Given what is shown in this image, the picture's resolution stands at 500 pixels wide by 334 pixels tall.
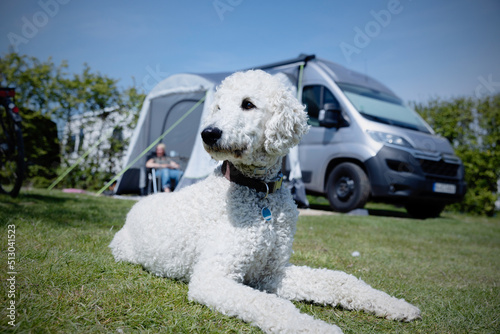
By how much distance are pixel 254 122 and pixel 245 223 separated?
0.54 metres

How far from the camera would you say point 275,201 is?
1.97 m

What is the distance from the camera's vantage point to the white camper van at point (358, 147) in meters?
6.46

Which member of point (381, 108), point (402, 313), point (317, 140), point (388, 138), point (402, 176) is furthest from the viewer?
point (317, 140)

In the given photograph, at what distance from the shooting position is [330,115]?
6.94 metres

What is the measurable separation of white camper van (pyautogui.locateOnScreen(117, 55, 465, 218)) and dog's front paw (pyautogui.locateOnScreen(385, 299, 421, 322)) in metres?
4.87

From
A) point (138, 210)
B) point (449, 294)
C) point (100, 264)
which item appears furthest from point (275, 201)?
point (449, 294)

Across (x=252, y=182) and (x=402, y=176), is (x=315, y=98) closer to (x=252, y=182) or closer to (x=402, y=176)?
(x=402, y=176)

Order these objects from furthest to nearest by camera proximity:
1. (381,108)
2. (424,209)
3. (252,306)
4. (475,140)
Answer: (475,140), (424,209), (381,108), (252,306)

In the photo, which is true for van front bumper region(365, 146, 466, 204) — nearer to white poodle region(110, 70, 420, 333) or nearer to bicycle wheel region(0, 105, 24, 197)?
white poodle region(110, 70, 420, 333)

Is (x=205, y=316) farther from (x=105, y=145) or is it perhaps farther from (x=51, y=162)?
(x=51, y=162)

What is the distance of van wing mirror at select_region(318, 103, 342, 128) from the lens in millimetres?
6859

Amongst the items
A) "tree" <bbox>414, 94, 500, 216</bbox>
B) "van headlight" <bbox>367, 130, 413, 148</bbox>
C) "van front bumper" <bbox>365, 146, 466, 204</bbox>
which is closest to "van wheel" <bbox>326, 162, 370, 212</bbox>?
"van front bumper" <bbox>365, 146, 466, 204</bbox>

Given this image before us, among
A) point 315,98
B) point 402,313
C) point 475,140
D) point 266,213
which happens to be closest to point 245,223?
point 266,213

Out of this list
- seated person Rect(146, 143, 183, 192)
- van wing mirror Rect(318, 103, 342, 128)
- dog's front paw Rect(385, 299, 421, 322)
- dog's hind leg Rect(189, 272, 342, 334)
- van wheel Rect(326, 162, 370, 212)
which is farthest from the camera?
seated person Rect(146, 143, 183, 192)
